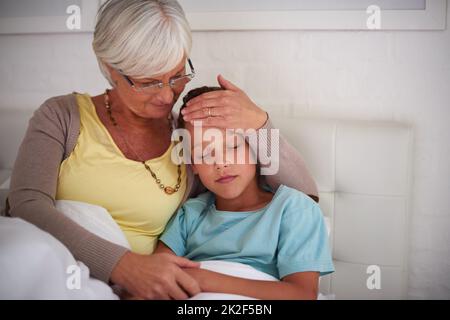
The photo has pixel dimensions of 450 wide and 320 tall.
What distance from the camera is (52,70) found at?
1.49 meters

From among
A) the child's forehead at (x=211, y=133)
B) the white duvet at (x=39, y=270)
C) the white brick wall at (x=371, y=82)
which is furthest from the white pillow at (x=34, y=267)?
the white brick wall at (x=371, y=82)

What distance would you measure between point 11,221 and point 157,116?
1.29 feet

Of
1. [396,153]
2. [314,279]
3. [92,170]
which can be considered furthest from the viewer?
[396,153]

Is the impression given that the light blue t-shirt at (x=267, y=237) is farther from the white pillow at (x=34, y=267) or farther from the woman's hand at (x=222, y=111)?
the white pillow at (x=34, y=267)

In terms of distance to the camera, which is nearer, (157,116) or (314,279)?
(314,279)

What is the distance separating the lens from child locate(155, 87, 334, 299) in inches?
39.9

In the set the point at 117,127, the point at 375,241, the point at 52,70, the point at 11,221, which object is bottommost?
the point at 375,241

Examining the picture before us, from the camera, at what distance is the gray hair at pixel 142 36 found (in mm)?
1104

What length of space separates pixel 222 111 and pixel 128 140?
25 centimetres

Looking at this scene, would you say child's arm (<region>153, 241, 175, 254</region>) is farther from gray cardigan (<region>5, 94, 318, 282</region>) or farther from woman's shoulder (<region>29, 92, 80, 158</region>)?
woman's shoulder (<region>29, 92, 80, 158</region>)
